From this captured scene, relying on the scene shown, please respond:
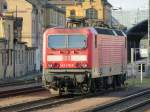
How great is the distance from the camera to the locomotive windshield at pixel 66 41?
27.7 m

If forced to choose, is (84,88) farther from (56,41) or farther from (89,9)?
(89,9)

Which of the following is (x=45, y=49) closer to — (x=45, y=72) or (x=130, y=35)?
(x=45, y=72)

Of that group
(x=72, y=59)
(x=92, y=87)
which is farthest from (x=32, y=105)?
(x=92, y=87)

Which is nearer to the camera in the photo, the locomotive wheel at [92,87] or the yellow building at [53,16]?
the locomotive wheel at [92,87]

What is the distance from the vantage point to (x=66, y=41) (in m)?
28.0

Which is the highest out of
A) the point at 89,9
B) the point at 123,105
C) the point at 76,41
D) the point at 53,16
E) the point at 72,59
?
the point at 89,9

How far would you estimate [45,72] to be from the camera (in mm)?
27703

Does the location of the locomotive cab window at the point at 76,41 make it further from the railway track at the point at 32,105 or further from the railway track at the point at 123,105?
the railway track at the point at 123,105

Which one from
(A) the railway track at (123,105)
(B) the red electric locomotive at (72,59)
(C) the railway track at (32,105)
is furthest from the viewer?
(B) the red electric locomotive at (72,59)

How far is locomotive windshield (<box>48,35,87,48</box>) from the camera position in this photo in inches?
1091

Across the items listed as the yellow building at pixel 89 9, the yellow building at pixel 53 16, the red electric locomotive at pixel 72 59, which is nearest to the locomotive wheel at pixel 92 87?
the red electric locomotive at pixel 72 59

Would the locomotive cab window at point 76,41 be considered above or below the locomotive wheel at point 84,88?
above

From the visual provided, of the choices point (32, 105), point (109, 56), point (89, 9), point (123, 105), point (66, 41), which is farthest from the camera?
point (89, 9)

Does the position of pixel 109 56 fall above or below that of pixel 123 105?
above
